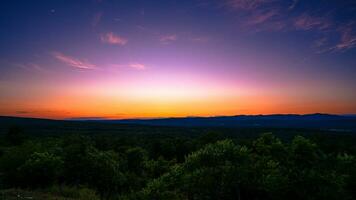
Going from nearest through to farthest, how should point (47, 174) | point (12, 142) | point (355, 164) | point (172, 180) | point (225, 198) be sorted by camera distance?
point (225, 198), point (172, 180), point (47, 174), point (355, 164), point (12, 142)

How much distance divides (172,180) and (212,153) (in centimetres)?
314

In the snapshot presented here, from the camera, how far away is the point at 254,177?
18.2 metres

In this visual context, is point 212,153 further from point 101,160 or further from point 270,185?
point 101,160

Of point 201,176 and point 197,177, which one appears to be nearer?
point 201,176

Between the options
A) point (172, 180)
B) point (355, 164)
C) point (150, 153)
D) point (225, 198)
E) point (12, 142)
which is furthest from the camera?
point (12, 142)

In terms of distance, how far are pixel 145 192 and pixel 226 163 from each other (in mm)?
4903

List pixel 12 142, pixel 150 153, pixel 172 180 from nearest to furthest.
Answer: pixel 172 180, pixel 150 153, pixel 12 142

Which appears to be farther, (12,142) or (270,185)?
(12,142)

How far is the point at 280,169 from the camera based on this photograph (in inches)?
795

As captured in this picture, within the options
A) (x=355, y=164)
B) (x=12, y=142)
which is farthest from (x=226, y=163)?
(x=12, y=142)

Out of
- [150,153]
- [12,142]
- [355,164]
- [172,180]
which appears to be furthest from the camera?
[12,142]

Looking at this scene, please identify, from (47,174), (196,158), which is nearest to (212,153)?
(196,158)

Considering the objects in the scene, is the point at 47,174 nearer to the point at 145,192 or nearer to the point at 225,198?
the point at 145,192

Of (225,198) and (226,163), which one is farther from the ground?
(226,163)
